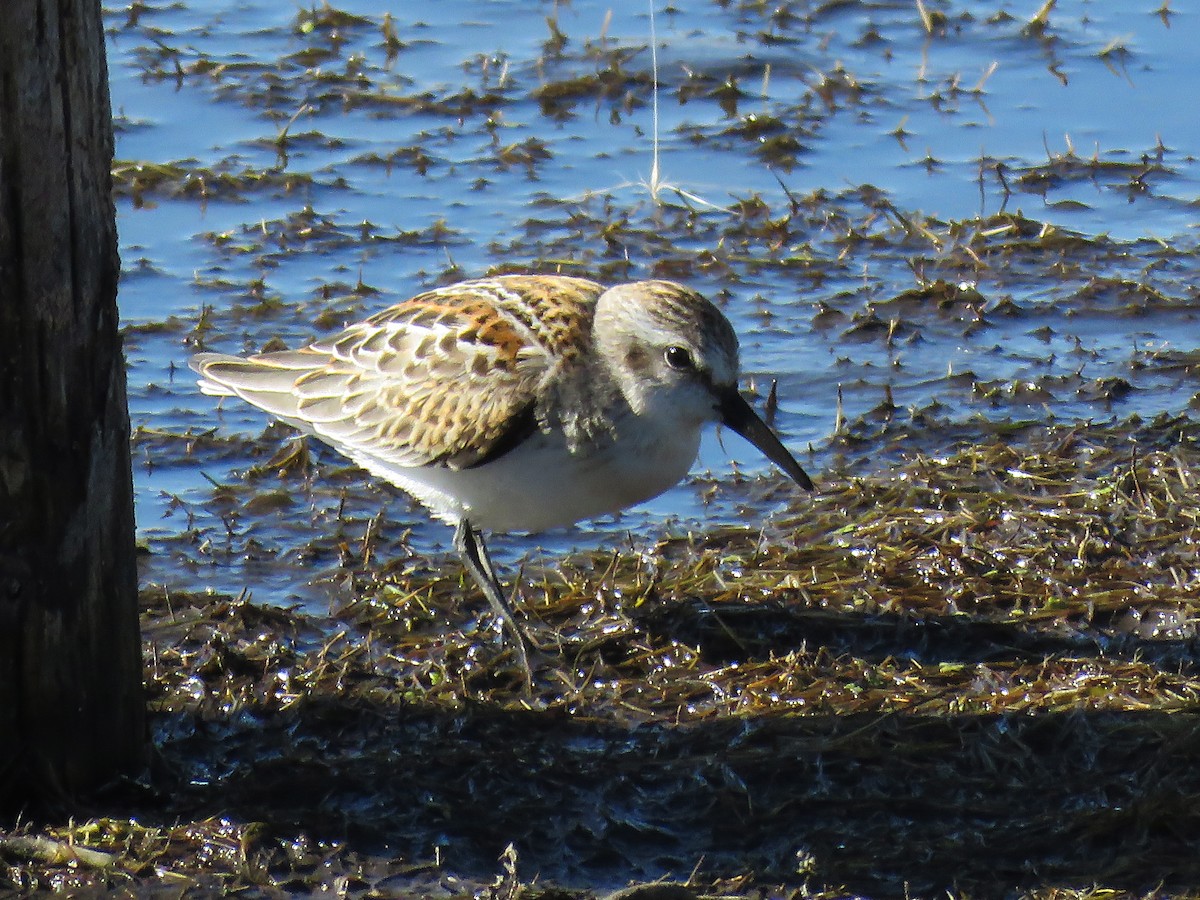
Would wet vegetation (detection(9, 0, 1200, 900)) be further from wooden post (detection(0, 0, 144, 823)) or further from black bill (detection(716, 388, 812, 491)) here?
black bill (detection(716, 388, 812, 491))

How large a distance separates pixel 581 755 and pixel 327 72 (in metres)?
6.98

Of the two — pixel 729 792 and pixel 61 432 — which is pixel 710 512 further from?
pixel 61 432

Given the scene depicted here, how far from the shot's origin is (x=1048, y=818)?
5109 millimetres

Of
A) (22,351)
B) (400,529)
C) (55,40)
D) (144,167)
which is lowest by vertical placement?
(400,529)

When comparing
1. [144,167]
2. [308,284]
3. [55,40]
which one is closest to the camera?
[55,40]

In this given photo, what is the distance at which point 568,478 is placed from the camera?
593cm

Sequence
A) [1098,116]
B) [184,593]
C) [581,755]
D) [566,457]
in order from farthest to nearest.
Result: 1. [1098,116]
2. [184,593]
3. [566,457]
4. [581,755]

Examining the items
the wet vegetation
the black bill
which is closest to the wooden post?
the wet vegetation

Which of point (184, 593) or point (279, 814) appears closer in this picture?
point (279, 814)

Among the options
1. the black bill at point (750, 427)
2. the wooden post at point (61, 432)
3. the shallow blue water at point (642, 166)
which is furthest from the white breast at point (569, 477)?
the wooden post at point (61, 432)

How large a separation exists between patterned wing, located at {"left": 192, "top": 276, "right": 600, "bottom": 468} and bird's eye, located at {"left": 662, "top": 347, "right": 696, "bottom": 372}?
12.7 inches

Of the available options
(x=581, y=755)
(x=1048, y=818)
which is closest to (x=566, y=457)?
(x=581, y=755)

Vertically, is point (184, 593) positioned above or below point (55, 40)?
below

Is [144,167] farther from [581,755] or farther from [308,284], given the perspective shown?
[581,755]
